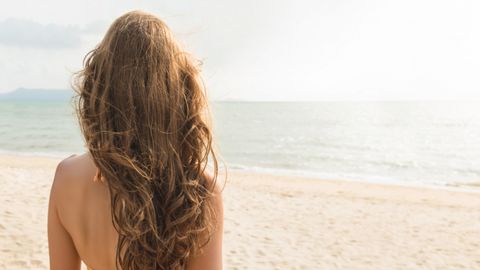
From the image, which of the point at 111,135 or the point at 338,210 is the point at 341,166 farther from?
the point at 111,135

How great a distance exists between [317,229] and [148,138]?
7.27 meters

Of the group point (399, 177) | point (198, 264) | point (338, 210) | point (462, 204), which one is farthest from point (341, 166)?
point (198, 264)

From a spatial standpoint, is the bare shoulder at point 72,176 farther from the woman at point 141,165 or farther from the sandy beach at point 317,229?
the sandy beach at point 317,229

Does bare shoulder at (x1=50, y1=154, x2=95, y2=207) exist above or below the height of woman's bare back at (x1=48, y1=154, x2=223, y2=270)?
above

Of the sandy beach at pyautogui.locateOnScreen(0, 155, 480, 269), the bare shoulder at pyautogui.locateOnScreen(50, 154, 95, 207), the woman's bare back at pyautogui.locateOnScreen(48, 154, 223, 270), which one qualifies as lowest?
the sandy beach at pyautogui.locateOnScreen(0, 155, 480, 269)

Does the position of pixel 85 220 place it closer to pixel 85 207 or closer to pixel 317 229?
pixel 85 207

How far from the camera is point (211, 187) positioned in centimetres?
138

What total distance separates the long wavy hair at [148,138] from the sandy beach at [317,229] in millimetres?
4809

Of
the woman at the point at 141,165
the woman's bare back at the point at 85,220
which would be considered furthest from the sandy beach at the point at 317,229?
the woman at the point at 141,165

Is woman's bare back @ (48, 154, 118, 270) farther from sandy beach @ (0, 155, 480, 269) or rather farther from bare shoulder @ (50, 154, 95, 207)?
sandy beach @ (0, 155, 480, 269)

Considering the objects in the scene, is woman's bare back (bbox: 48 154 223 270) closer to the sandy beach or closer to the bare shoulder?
the bare shoulder

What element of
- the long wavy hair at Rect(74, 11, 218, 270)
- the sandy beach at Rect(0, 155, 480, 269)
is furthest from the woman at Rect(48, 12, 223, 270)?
the sandy beach at Rect(0, 155, 480, 269)

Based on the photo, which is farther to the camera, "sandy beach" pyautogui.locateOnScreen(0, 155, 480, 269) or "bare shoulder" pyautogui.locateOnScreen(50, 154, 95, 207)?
"sandy beach" pyautogui.locateOnScreen(0, 155, 480, 269)

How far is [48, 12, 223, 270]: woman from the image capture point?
1337 mm
